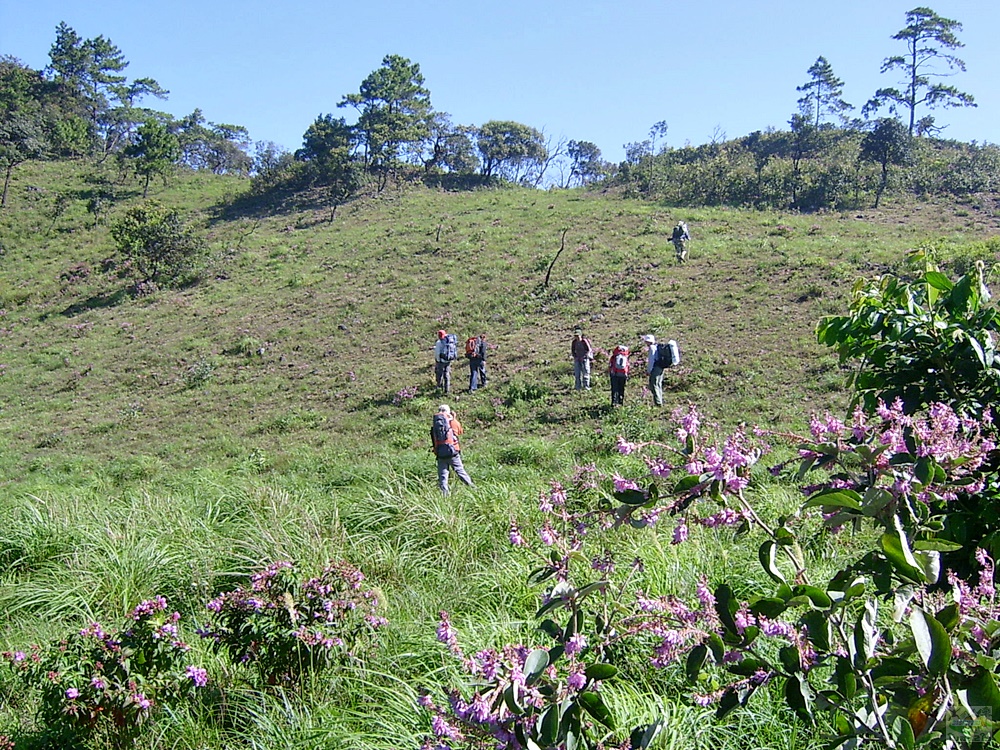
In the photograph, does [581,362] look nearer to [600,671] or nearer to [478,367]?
[478,367]

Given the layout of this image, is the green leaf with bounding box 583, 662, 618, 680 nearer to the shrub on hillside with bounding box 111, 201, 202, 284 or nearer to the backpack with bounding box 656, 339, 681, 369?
the backpack with bounding box 656, 339, 681, 369

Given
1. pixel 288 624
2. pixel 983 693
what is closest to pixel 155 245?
pixel 288 624

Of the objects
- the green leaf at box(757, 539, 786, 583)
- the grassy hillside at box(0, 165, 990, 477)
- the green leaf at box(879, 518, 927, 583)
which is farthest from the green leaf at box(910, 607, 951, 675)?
the grassy hillside at box(0, 165, 990, 477)

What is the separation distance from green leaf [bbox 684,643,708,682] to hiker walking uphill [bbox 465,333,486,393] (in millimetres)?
14950

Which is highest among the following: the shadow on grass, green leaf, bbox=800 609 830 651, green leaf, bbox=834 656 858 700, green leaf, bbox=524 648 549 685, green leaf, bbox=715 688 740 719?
green leaf, bbox=800 609 830 651

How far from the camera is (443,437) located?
31.3 ft

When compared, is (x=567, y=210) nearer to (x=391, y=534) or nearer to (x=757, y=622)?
(x=391, y=534)

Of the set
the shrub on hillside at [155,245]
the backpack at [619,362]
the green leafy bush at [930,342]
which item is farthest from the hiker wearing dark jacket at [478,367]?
the shrub on hillside at [155,245]

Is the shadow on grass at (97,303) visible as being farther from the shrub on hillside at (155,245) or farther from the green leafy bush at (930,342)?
the green leafy bush at (930,342)

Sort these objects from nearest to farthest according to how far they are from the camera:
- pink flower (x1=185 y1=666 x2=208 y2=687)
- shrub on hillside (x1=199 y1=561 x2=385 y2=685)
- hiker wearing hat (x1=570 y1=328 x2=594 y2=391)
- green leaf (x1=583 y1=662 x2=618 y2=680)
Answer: green leaf (x1=583 y1=662 x2=618 y2=680) < pink flower (x1=185 y1=666 x2=208 y2=687) < shrub on hillside (x1=199 y1=561 x2=385 y2=685) < hiker wearing hat (x1=570 y1=328 x2=594 y2=391)

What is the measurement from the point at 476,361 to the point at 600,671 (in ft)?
49.6

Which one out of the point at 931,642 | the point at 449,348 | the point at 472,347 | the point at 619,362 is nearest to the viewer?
Answer: the point at 931,642

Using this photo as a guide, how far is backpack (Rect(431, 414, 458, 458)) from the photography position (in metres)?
9.53

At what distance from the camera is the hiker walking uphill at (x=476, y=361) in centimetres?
1673
